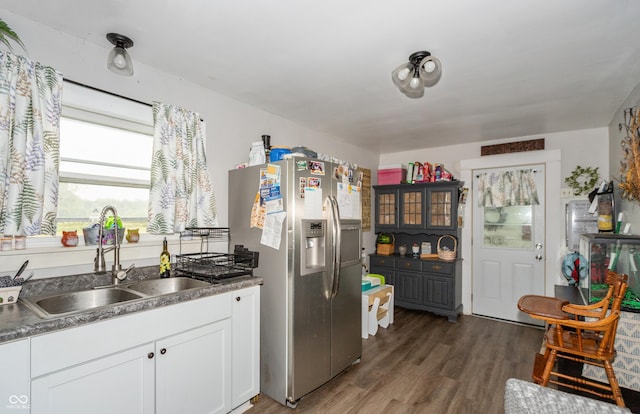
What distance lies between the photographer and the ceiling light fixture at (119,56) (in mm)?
1813

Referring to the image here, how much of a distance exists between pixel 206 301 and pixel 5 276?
98 centimetres

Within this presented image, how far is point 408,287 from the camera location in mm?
4324

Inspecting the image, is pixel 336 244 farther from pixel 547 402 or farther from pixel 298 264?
pixel 547 402

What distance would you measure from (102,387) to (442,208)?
395cm

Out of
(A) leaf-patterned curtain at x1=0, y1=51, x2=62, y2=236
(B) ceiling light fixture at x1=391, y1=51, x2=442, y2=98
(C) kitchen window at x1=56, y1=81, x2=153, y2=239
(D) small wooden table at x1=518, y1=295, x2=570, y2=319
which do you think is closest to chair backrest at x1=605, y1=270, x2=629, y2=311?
(D) small wooden table at x1=518, y1=295, x2=570, y2=319

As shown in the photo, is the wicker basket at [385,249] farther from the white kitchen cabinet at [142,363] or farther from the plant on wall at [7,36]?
the plant on wall at [7,36]

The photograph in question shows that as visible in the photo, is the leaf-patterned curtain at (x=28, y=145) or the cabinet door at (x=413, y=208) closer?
the leaf-patterned curtain at (x=28, y=145)

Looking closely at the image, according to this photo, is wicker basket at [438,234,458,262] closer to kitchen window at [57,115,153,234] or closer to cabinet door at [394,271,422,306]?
cabinet door at [394,271,422,306]

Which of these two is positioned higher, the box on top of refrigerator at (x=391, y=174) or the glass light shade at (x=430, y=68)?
the glass light shade at (x=430, y=68)

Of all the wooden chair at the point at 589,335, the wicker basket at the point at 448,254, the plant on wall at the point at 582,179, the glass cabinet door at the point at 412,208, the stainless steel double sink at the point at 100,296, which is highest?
the plant on wall at the point at 582,179

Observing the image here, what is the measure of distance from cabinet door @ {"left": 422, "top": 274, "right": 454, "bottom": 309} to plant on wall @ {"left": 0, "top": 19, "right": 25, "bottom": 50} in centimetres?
438

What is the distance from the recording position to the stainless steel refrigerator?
2.20 meters

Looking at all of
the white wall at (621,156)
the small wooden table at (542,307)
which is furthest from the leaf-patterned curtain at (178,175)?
the white wall at (621,156)

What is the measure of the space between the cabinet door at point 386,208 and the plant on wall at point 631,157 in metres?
2.47
